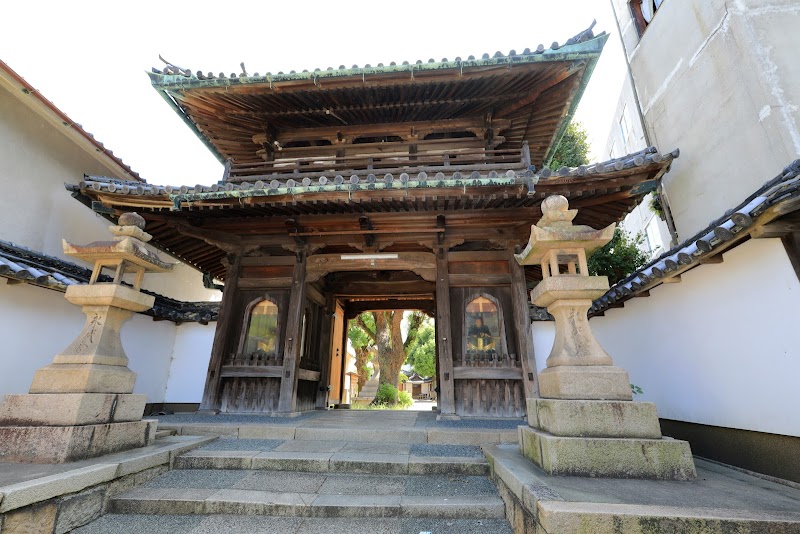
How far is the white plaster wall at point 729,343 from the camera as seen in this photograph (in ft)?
11.4

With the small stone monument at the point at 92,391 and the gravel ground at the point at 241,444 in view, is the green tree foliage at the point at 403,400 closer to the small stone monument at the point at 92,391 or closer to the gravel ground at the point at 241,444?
the gravel ground at the point at 241,444

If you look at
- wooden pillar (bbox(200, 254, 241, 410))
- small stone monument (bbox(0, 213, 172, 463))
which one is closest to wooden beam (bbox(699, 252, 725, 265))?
small stone monument (bbox(0, 213, 172, 463))

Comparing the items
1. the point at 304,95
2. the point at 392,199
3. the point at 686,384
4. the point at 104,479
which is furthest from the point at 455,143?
the point at 104,479

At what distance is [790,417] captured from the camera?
338 centimetres

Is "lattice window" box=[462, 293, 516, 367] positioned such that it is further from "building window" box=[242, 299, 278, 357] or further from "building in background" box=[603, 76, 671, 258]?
"building in background" box=[603, 76, 671, 258]

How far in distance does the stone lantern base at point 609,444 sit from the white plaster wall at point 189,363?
7.58 meters

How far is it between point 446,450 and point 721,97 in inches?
369

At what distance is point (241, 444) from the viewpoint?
15.5 feet

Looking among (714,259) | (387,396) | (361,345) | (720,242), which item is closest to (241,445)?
(720,242)

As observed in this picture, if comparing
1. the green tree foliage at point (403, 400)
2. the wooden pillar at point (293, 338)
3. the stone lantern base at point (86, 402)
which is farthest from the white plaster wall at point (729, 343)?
the green tree foliage at point (403, 400)

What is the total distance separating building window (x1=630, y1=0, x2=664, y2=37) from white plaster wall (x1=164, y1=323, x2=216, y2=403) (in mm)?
14908

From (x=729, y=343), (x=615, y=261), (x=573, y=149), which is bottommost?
(x=729, y=343)

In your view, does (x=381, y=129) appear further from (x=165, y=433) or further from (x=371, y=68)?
(x=165, y=433)

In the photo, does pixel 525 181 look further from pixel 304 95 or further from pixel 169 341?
pixel 169 341
